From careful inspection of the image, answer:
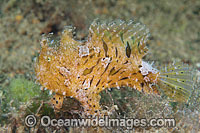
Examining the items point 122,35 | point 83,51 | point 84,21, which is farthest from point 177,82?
point 84,21

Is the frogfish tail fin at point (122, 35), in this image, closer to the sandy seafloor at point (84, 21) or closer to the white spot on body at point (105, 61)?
the white spot on body at point (105, 61)

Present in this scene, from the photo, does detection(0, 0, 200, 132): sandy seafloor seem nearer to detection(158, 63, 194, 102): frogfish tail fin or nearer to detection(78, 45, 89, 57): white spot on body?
detection(158, 63, 194, 102): frogfish tail fin

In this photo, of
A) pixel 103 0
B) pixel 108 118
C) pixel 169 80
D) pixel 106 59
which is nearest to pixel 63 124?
pixel 108 118

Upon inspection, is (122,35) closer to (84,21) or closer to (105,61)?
(105,61)

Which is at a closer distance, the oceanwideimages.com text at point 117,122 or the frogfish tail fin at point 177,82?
the oceanwideimages.com text at point 117,122

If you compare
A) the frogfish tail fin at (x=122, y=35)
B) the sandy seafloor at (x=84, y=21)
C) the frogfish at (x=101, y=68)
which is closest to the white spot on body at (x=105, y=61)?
the frogfish at (x=101, y=68)

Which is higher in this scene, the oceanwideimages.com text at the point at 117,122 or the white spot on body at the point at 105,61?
the white spot on body at the point at 105,61

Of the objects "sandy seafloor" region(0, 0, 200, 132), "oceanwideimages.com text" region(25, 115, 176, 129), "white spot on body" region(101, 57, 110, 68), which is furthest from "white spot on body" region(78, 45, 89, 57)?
"sandy seafloor" region(0, 0, 200, 132)

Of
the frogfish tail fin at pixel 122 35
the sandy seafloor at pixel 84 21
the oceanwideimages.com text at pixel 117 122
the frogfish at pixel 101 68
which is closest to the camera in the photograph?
the oceanwideimages.com text at pixel 117 122

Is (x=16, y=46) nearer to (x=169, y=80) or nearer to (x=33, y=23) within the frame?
(x=33, y=23)
